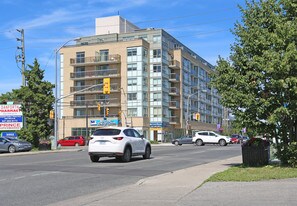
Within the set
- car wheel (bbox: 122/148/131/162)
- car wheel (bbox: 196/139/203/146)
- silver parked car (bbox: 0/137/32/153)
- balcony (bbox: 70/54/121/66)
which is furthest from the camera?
balcony (bbox: 70/54/121/66)

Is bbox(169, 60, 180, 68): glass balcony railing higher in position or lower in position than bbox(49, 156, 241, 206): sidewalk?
higher

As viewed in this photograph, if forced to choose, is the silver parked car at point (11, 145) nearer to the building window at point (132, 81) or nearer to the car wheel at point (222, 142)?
the car wheel at point (222, 142)

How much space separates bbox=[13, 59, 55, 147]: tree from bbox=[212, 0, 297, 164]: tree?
26.9 m

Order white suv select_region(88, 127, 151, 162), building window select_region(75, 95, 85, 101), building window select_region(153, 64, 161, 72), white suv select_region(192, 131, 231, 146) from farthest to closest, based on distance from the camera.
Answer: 1. building window select_region(75, 95, 85, 101)
2. building window select_region(153, 64, 161, 72)
3. white suv select_region(192, 131, 231, 146)
4. white suv select_region(88, 127, 151, 162)

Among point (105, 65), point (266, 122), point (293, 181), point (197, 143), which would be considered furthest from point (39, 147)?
point (105, 65)

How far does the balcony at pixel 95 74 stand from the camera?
3285 inches

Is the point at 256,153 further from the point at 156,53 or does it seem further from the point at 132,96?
the point at 156,53

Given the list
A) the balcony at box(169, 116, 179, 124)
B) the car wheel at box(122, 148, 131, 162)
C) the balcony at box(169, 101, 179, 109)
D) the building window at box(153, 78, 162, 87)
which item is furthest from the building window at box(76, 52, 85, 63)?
the car wheel at box(122, 148, 131, 162)

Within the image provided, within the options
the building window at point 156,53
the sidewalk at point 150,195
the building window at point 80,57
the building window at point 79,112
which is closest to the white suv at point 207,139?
the building window at point 156,53

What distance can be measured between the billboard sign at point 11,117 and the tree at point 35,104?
37.3 inches

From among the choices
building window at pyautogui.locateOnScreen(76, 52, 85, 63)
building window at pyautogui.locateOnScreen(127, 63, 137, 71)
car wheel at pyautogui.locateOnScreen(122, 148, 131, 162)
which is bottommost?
car wheel at pyautogui.locateOnScreen(122, 148, 131, 162)

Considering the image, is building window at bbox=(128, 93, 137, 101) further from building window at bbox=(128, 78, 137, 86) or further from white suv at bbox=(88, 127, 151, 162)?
white suv at bbox=(88, 127, 151, 162)

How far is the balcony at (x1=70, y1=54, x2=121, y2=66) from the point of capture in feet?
272

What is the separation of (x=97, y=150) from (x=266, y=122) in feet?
29.0
